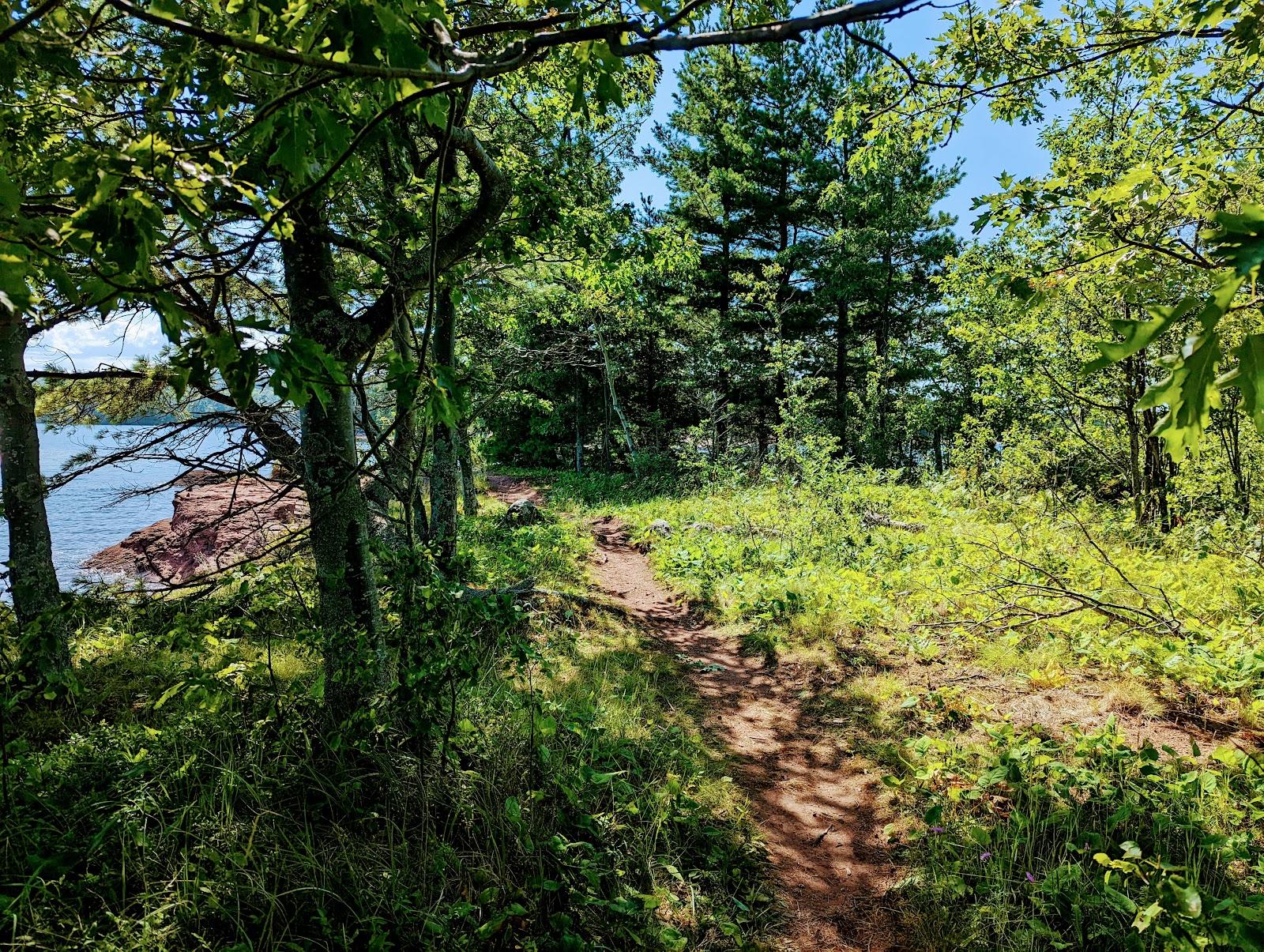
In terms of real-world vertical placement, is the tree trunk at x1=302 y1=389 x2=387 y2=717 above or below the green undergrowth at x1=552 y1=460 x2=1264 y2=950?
above

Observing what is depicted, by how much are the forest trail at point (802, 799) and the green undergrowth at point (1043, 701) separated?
0.16 metres

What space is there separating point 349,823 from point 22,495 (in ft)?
11.4

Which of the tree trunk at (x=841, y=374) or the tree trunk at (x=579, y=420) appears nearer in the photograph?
the tree trunk at (x=841, y=374)

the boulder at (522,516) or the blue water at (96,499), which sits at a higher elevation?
the blue water at (96,499)

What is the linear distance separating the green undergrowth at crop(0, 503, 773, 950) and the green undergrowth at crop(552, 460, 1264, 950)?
1.10m

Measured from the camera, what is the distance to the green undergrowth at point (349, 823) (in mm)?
2182

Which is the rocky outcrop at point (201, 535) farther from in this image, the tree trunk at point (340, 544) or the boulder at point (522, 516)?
the boulder at point (522, 516)

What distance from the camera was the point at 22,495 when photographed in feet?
12.8

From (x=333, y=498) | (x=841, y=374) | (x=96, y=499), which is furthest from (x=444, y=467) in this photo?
(x=841, y=374)

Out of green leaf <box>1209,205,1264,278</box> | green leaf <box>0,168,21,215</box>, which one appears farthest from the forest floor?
green leaf <box>0,168,21,215</box>

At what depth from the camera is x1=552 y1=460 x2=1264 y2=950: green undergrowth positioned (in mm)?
2424

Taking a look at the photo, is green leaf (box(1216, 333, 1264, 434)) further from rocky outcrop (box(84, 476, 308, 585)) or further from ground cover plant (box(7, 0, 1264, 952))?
rocky outcrop (box(84, 476, 308, 585))

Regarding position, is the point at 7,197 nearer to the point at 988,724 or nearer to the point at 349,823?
the point at 349,823

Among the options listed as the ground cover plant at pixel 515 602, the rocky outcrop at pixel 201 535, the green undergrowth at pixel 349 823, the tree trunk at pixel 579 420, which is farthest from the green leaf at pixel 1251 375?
the tree trunk at pixel 579 420
